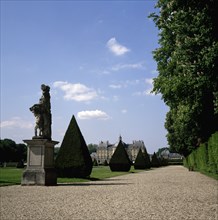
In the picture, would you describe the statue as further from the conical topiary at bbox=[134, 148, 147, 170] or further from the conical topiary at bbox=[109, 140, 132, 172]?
the conical topiary at bbox=[134, 148, 147, 170]

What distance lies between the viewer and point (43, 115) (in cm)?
1477

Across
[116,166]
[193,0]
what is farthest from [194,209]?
[116,166]

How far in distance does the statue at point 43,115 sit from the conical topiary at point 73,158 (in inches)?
224

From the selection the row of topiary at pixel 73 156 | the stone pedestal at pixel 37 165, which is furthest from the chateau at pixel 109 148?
the stone pedestal at pixel 37 165

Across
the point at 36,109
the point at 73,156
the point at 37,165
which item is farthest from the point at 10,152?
the point at 37,165

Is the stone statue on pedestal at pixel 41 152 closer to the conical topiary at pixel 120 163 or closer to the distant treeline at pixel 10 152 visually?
the conical topiary at pixel 120 163

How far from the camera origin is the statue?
14.5 m

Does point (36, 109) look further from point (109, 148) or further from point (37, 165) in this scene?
point (109, 148)

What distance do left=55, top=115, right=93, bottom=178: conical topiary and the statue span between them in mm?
5692

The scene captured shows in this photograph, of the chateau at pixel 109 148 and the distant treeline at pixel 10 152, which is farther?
the chateau at pixel 109 148

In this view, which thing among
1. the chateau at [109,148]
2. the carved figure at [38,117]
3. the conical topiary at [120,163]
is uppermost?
the chateau at [109,148]

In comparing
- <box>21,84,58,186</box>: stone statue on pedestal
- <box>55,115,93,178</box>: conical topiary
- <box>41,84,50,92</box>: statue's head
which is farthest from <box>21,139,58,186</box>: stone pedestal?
<box>55,115,93,178</box>: conical topiary

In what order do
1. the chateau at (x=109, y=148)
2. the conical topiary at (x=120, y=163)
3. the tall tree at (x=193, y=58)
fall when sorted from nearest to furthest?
1. the tall tree at (x=193, y=58)
2. the conical topiary at (x=120, y=163)
3. the chateau at (x=109, y=148)

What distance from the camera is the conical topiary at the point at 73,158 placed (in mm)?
19812
